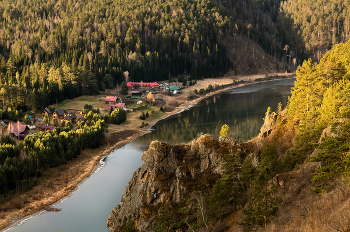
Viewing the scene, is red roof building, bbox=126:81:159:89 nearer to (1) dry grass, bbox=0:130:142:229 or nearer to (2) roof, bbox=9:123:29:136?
(2) roof, bbox=9:123:29:136

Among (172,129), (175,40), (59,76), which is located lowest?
(172,129)

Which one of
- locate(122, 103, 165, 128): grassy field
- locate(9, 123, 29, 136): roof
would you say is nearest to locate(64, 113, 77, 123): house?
locate(9, 123, 29, 136): roof

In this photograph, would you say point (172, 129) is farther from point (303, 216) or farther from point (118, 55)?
point (118, 55)

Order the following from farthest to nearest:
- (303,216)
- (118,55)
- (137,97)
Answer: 1. (118,55)
2. (137,97)
3. (303,216)

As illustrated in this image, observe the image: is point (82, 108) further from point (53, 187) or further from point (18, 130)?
point (53, 187)

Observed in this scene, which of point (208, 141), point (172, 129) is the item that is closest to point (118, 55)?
point (172, 129)

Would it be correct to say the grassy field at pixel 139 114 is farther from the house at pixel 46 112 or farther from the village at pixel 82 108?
the house at pixel 46 112

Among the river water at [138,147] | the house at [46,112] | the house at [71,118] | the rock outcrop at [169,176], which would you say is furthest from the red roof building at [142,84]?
the rock outcrop at [169,176]

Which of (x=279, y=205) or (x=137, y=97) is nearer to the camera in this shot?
(x=279, y=205)
